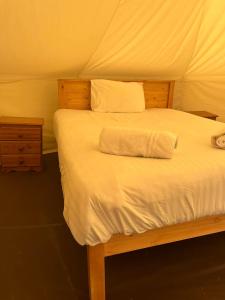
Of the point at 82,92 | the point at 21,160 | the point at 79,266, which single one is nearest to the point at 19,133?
the point at 21,160

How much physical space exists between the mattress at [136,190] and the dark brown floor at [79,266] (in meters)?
0.43

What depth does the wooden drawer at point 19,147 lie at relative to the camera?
112 inches

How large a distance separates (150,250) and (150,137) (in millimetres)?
791

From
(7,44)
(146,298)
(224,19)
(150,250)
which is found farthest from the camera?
(224,19)

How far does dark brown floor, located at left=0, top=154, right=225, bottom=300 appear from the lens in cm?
146

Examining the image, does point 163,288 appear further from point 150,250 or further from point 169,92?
point 169,92

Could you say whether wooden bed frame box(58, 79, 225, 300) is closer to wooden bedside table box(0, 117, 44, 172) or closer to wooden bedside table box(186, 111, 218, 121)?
wooden bedside table box(0, 117, 44, 172)

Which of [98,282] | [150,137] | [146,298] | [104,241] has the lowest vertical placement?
[146,298]

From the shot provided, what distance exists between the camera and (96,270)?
126 centimetres

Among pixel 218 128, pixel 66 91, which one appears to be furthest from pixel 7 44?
pixel 218 128

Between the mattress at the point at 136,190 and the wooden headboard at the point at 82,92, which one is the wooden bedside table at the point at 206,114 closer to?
the wooden headboard at the point at 82,92

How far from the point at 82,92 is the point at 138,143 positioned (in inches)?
78.0

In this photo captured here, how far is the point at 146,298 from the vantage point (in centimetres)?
143

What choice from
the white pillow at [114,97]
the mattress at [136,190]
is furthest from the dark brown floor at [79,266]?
the white pillow at [114,97]
